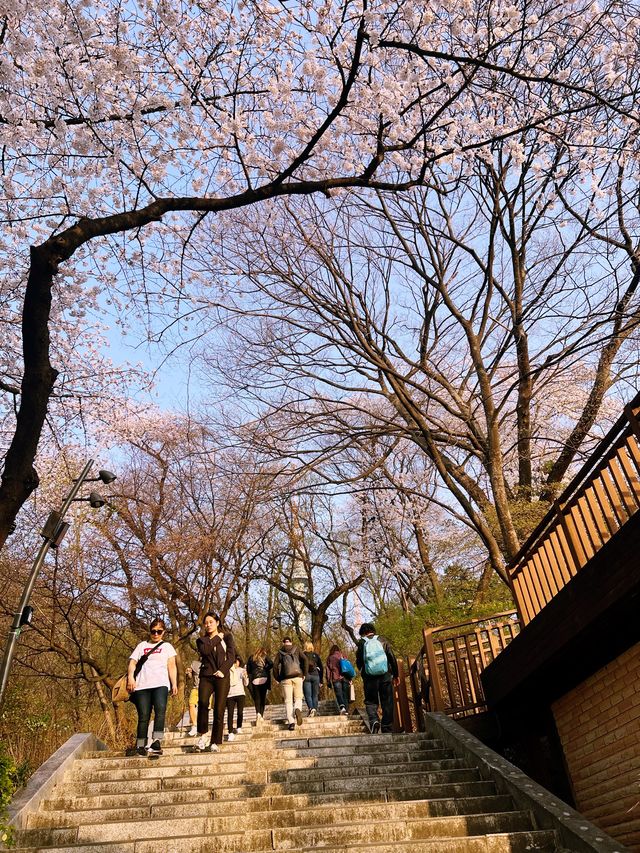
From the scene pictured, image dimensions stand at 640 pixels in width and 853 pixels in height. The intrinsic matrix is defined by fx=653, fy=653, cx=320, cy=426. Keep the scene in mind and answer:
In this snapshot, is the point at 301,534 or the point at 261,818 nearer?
the point at 261,818

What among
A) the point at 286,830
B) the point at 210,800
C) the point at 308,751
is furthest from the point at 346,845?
the point at 308,751

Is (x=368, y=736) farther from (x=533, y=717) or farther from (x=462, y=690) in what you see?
(x=533, y=717)

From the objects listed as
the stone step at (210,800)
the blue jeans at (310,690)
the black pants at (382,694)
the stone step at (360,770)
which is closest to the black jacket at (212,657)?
the stone step at (360,770)

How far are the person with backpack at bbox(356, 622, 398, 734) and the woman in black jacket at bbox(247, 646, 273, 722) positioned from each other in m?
Result: 2.49

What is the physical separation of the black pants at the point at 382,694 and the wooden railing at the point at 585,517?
2.51 metres

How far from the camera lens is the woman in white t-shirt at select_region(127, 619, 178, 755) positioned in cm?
812

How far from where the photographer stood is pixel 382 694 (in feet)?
33.7

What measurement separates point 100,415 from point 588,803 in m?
14.5

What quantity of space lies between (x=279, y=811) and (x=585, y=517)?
418 centimetres

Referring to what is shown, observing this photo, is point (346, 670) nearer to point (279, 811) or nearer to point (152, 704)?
point (152, 704)

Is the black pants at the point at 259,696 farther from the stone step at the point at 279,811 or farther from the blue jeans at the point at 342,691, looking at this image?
the stone step at the point at 279,811

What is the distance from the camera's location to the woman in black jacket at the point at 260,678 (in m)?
13.1

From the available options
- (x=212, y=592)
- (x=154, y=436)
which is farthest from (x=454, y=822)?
(x=154, y=436)

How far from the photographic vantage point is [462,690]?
10.2 meters
